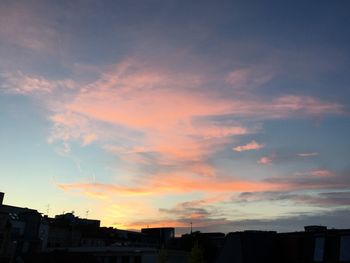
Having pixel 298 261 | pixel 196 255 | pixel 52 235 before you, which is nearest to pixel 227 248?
pixel 298 261

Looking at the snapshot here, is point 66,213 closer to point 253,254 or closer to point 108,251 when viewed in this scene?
point 108,251

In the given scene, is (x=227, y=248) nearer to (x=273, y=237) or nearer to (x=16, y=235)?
(x=273, y=237)

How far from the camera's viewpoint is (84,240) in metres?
100

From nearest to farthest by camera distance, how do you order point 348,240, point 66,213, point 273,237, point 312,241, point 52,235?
1. point 348,240
2. point 312,241
3. point 273,237
4. point 52,235
5. point 66,213

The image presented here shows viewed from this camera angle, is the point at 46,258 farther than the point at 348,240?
Yes

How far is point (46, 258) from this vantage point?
6269 centimetres

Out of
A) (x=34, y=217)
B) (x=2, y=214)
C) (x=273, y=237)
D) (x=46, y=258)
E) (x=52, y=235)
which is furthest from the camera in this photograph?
(x=52, y=235)

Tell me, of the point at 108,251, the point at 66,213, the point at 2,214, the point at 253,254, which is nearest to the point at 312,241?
the point at 253,254

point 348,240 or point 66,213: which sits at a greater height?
point 66,213

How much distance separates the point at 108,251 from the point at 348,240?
157 ft

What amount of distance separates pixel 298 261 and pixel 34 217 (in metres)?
67.7

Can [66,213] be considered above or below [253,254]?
above

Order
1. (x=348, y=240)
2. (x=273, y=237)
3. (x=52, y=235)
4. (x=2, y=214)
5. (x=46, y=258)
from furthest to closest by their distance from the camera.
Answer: (x=52, y=235) → (x=2, y=214) → (x=46, y=258) → (x=273, y=237) → (x=348, y=240)

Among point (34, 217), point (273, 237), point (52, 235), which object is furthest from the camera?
point (52, 235)
